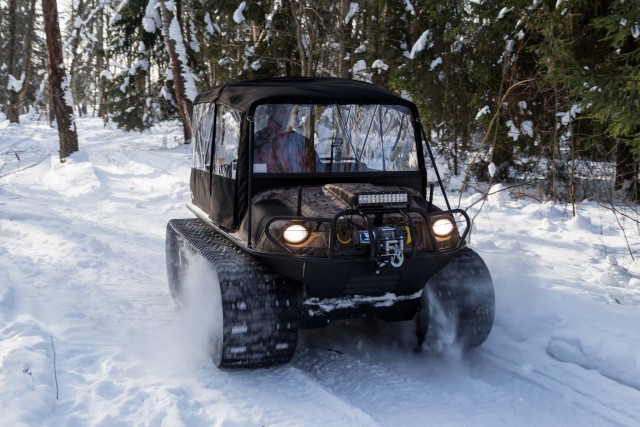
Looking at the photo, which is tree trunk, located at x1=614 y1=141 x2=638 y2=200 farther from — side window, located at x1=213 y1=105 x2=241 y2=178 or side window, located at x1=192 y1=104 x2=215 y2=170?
side window, located at x1=213 y1=105 x2=241 y2=178

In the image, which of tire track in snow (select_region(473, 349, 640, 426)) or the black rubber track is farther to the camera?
the black rubber track

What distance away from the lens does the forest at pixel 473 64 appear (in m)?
10.5

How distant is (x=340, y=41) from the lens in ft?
46.9

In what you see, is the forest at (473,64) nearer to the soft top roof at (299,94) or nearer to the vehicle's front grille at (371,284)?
the soft top roof at (299,94)

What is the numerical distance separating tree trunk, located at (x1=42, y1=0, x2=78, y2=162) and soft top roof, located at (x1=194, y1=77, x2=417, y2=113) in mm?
12959

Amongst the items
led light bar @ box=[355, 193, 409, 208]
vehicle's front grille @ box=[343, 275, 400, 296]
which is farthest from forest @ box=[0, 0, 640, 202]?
vehicle's front grille @ box=[343, 275, 400, 296]

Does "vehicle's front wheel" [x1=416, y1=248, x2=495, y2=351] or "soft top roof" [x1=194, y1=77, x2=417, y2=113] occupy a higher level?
"soft top roof" [x1=194, y1=77, x2=417, y2=113]

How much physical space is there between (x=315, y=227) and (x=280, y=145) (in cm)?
117

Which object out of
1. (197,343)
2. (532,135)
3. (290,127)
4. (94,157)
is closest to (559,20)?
(532,135)

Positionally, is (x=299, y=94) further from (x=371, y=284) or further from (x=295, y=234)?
(x=371, y=284)

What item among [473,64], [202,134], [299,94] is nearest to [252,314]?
[299,94]

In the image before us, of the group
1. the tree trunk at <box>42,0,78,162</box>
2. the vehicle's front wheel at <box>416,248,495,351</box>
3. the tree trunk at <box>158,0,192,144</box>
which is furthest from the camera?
the tree trunk at <box>42,0,78,162</box>

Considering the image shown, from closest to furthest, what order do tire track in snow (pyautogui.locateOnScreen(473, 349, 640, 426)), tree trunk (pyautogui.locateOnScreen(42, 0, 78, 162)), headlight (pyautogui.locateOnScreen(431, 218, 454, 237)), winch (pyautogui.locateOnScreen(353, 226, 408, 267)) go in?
tire track in snow (pyautogui.locateOnScreen(473, 349, 640, 426)) → winch (pyautogui.locateOnScreen(353, 226, 408, 267)) → headlight (pyautogui.locateOnScreen(431, 218, 454, 237)) → tree trunk (pyautogui.locateOnScreen(42, 0, 78, 162))

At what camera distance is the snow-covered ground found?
3.76 m
